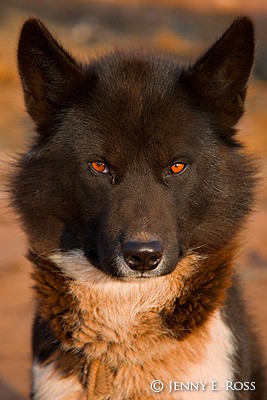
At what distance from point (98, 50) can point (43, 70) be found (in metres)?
3.33

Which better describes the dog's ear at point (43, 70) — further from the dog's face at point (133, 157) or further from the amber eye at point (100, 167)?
the amber eye at point (100, 167)

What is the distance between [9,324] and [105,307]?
8.81ft

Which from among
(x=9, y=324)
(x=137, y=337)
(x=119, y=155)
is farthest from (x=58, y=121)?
(x=9, y=324)

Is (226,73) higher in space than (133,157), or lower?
higher

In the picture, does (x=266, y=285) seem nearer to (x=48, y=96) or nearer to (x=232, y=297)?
(x=232, y=297)

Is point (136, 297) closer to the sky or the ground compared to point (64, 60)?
closer to the ground

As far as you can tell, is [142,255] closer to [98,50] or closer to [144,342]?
[144,342]

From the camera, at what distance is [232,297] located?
4293 mm

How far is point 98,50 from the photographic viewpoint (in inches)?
279

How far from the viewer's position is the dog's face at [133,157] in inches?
144

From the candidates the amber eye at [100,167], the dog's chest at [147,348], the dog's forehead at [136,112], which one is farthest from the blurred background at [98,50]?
the dog's forehead at [136,112]

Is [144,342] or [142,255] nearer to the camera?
[142,255]

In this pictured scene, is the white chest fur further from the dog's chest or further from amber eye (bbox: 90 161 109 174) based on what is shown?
amber eye (bbox: 90 161 109 174)

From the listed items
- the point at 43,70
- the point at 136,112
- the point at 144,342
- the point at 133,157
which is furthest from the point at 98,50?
the point at 144,342
